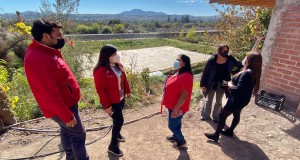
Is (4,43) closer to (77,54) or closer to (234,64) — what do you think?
(77,54)

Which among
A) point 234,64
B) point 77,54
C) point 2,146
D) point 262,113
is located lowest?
point 2,146

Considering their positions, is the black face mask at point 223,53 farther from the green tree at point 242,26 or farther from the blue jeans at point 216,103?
the green tree at point 242,26

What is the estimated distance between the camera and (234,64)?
3740mm

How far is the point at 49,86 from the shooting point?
203 centimetres

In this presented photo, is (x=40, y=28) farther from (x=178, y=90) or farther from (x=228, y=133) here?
(x=228, y=133)

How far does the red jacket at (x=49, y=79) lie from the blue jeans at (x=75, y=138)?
0.21m

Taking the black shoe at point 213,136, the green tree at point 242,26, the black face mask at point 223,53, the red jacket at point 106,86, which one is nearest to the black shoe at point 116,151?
the red jacket at point 106,86

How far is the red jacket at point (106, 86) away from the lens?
A: 2775mm

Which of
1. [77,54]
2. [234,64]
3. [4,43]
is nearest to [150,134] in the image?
[234,64]

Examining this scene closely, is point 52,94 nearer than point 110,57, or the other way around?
point 52,94

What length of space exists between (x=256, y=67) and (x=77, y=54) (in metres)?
5.63

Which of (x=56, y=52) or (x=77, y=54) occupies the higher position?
(x=56, y=52)

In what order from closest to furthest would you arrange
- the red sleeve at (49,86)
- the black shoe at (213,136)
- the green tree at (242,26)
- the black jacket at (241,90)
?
the red sleeve at (49,86)
the black jacket at (241,90)
the black shoe at (213,136)
the green tree at (242,26)

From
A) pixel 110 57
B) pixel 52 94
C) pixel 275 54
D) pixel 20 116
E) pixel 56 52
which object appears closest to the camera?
pixel 52 94
